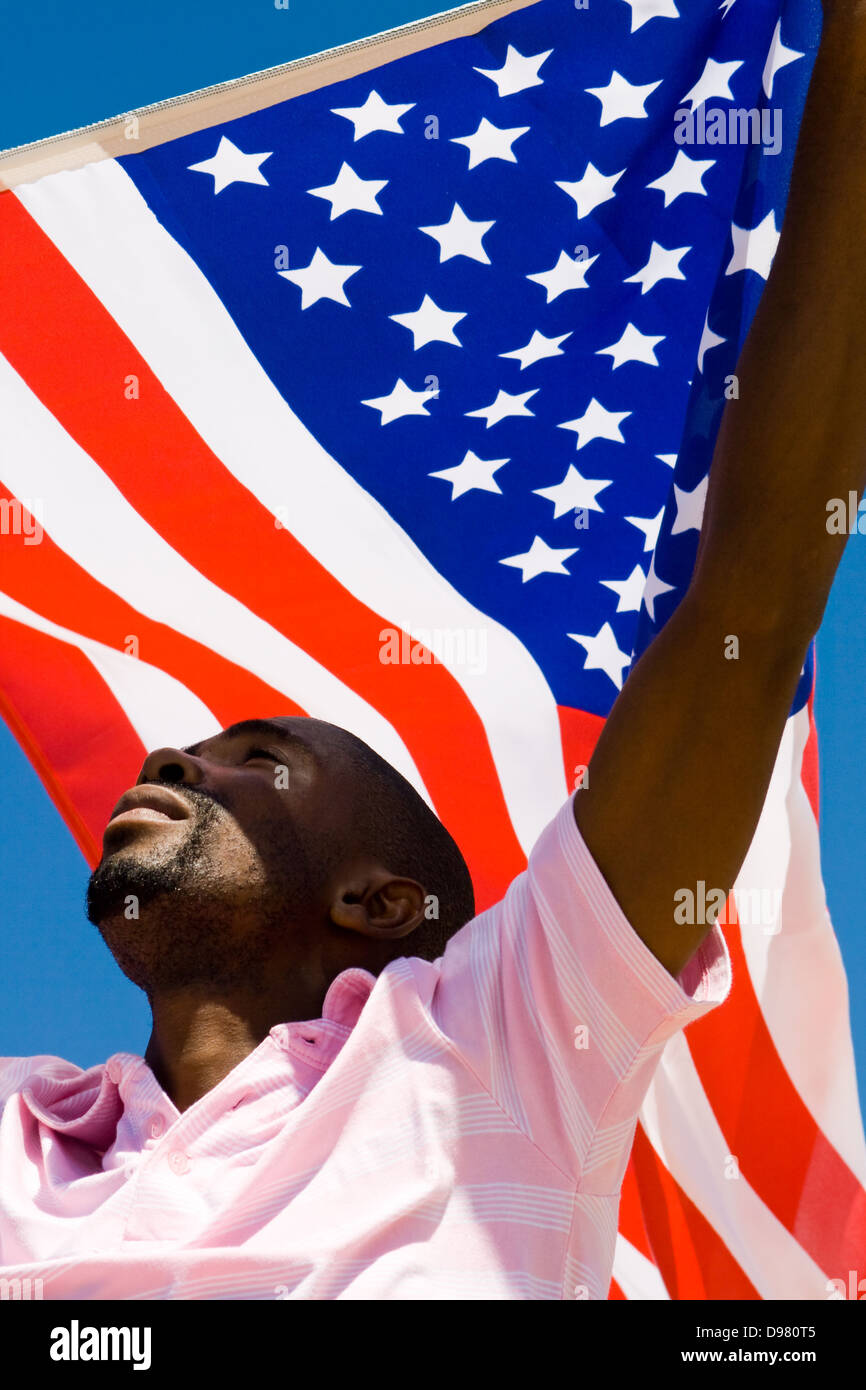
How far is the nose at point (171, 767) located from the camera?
3.94 m

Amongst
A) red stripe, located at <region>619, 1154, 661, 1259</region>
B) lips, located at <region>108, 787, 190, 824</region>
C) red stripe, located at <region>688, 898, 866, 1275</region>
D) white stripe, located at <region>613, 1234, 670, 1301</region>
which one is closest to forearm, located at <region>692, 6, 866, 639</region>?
lips, located at <region>108, 787, 190, 824</region>

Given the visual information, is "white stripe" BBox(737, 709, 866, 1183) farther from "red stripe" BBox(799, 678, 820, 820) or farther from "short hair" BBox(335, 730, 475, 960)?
"short hair" BBox(335, 730, 475, 960)

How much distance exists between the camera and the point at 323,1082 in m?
3.04

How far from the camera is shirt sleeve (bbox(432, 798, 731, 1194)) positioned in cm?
285

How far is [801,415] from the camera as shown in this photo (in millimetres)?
2873

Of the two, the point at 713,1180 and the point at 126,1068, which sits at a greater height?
the point at 126,1068

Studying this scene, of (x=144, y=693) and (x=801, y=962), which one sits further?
(x=144, y=693)

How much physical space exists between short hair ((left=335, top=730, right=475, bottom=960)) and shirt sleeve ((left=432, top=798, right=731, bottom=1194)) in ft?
2.75

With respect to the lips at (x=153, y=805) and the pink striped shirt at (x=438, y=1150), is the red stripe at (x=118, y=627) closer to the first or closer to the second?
the lips at (x=153, y=805)

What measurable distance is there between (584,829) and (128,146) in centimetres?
285

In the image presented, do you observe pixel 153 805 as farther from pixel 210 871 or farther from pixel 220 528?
pixel 220 528

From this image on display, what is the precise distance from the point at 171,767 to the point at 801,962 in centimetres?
180

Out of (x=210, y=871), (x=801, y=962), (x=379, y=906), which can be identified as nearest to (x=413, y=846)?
(x=379, y=906)
